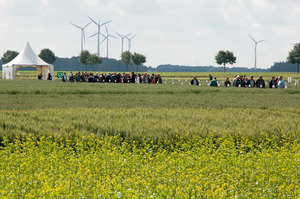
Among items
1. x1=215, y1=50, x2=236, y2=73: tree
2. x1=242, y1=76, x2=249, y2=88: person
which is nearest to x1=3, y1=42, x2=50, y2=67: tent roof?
x1=242, y1=76, x2=249, y2=88: person

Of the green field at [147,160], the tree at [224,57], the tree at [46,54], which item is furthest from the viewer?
the tree at [46,54]

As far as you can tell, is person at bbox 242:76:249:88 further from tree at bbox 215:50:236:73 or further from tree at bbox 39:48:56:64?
tree at bbox 39:48:56:64

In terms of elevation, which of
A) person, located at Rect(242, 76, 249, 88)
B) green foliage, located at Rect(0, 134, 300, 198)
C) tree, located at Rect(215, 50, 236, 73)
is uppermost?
tree, located at Rect(215, 50, 236, 73)

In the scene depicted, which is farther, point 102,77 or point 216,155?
point 102,77

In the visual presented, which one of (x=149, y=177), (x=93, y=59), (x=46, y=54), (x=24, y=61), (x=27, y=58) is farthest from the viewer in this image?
(x=46, y=54)

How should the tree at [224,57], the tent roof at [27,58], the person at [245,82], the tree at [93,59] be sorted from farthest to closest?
1. the tree at [93,59]
2. the tree at [224,57]
3. the tent roof at [27,58]
4. the person at [245,82]

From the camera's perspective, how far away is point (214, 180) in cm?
873

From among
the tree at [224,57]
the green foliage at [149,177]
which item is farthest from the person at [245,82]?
the tree at [224,57]

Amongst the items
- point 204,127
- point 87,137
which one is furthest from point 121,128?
point 204,127

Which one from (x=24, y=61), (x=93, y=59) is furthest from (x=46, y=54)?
(x=24, y=61)

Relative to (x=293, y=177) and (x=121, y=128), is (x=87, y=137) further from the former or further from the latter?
(x=293, y=177)

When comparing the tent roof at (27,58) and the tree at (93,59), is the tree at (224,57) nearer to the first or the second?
the tree at (93,59)

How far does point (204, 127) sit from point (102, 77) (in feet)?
165

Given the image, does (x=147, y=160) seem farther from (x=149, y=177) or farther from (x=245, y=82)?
(x=245, y=82)
